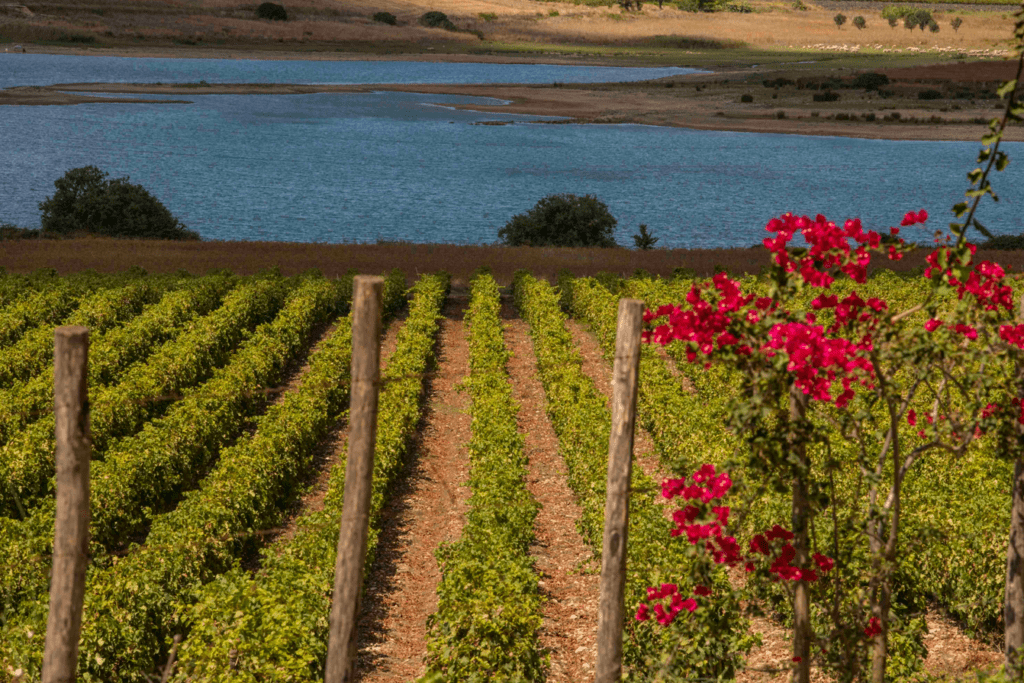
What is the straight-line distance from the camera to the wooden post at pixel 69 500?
18.4ft

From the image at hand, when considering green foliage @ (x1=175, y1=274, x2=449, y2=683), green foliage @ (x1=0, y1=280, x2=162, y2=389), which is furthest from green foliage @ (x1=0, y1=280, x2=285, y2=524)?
green foliage @ (x1=175, y1=274, x2=449, y2=683)

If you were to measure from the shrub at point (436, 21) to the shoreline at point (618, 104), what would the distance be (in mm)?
64875

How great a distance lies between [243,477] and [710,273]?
23570 millimetres

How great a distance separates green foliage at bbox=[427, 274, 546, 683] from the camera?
29.4ft

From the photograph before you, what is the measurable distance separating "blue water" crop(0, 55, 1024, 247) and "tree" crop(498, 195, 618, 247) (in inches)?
238

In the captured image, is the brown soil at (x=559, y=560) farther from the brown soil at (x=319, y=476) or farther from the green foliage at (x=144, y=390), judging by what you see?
the green foliage at (x=144, y=390)

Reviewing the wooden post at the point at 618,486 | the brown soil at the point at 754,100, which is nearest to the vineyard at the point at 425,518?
the wooden post at the point at 618,486

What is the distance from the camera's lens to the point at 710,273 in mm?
33469

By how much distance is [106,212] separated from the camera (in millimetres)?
44500

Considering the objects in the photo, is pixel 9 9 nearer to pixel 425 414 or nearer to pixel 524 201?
pixel 524 201

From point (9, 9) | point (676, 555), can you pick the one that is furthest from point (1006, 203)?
point (9, 9)

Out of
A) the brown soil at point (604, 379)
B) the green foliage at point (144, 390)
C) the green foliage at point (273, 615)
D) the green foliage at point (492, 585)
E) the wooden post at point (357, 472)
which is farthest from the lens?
the brown soil at point (604, 379)

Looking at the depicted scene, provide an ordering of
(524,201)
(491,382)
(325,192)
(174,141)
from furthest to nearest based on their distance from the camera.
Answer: (174,141) < (325,192) < (524,201) < (491,382)

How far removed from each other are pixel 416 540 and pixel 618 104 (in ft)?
319
